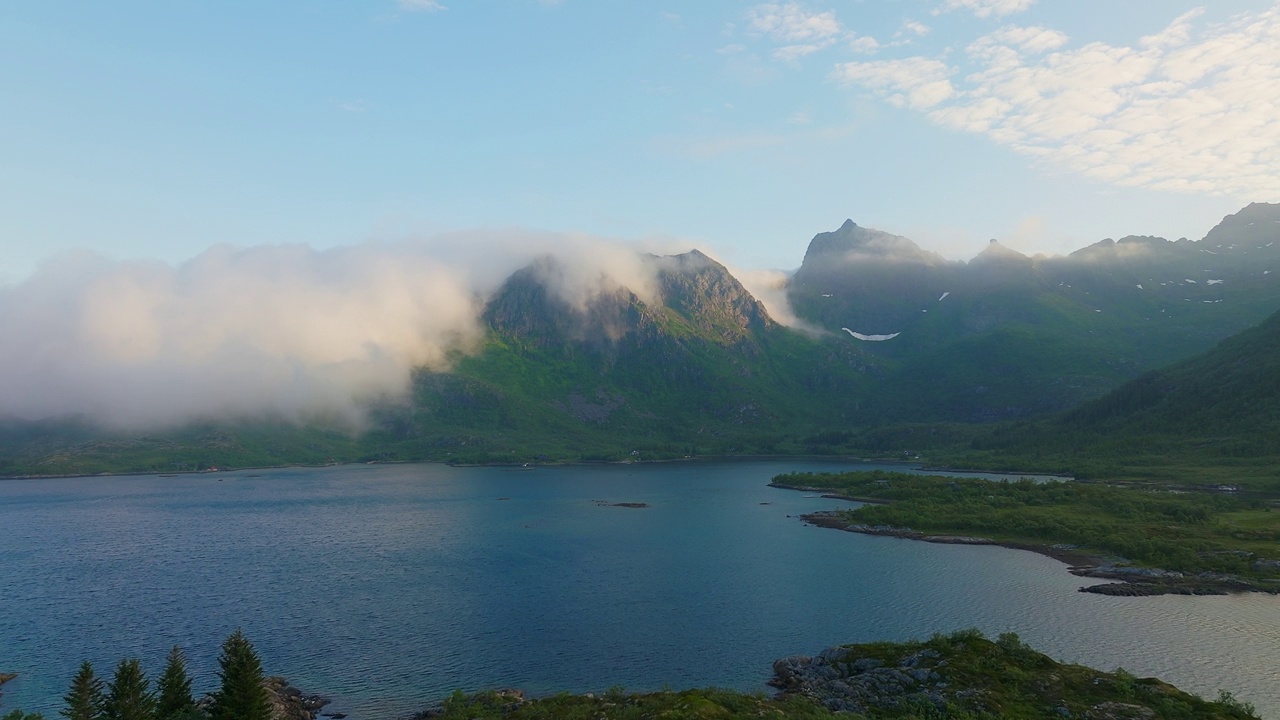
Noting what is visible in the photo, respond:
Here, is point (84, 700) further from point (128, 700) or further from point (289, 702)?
point (289, 702)

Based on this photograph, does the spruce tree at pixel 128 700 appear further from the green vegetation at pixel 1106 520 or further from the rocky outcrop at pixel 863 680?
the green vegetation at pixel 1106 520

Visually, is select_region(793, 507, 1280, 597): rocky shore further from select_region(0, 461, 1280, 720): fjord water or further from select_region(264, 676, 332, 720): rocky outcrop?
select_region(264, 676, 332, 720): rocky outcrop

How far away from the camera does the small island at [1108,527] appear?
93.8 metres

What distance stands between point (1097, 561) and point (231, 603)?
125m

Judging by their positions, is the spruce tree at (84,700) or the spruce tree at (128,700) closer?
the spruce tree at (128,700)

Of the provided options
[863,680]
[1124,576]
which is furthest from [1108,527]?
[863,680]

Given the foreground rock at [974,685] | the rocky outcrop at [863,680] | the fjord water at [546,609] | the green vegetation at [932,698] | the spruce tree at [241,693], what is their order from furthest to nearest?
the fjord water at [546,609] → the rocky outcrop at [863,680] → the foreground rock at [974,685] → the green vegetation at [932,698] → the spruce tree at [241,693]

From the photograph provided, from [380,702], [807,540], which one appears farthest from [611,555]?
[380,702]

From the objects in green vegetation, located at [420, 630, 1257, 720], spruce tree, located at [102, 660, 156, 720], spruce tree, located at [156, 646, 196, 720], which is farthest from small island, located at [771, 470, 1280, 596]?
spruce tree, located at [102, 660, 156, 720]

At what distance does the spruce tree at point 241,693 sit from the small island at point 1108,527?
94910 mm

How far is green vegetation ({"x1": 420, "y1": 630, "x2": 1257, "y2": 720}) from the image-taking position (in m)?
46.7

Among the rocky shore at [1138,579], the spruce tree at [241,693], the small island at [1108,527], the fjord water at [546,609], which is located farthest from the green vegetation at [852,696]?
the small island at [1108,527]

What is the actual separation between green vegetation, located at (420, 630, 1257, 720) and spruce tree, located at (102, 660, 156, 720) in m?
19.1

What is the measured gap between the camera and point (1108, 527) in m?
120
